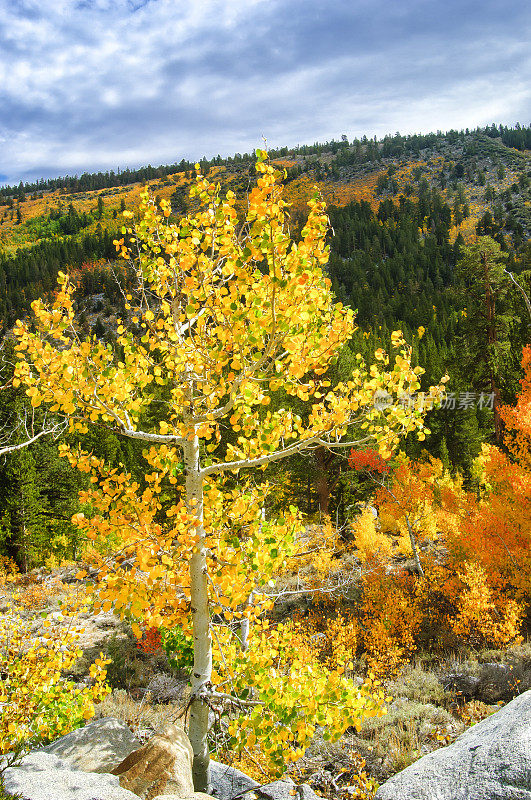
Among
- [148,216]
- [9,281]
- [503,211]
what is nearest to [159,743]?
[148,216]

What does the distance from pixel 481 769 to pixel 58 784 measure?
3917 millimetres

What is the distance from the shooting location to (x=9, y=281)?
463 feet

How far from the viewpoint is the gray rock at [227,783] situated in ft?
16.3

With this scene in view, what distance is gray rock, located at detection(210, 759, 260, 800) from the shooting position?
16.3ft

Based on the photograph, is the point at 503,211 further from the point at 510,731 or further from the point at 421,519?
the point at 510,731

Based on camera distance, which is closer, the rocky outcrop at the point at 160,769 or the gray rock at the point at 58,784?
the gray rock at the point at 58,784

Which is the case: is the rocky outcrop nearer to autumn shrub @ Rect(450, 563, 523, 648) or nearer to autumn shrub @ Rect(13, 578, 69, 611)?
autumn shrub @ Rect(450, 563, 523, 648)

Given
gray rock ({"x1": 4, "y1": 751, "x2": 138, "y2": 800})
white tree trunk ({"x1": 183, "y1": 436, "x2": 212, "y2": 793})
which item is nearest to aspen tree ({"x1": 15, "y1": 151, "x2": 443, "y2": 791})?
white tree trunk ({"x1": 183, "y1": 436, "x2": 212, "y2": 793})

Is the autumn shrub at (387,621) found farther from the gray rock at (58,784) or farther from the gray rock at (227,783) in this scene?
the gray rock at (58,784)

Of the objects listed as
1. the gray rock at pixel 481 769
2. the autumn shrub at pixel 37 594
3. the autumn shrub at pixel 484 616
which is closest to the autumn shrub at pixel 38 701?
the gray rock at pixel 481 769

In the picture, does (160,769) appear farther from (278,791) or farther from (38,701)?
(38,701)

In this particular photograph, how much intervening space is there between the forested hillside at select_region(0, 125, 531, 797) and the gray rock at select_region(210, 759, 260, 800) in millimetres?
888

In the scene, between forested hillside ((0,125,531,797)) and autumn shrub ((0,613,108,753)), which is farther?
autumn shrub ((0,613,108,753))

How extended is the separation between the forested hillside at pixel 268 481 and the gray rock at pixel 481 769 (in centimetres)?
109
